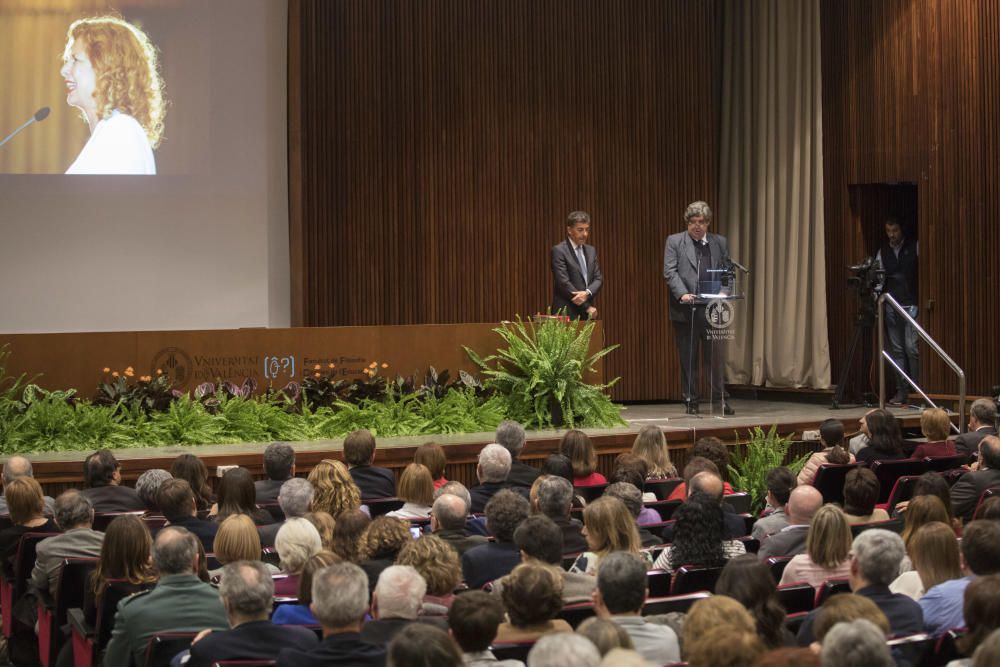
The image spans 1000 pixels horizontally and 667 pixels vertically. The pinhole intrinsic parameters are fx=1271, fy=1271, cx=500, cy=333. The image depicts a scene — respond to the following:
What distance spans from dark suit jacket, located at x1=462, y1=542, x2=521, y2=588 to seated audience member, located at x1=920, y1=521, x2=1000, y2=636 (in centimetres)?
136

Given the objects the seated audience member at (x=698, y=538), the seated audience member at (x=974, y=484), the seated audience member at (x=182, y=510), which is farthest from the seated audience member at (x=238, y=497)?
the seated audience member at (x=974, y=484)

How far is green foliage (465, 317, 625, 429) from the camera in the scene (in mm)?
8492

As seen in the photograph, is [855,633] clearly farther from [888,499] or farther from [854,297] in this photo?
[854,297]

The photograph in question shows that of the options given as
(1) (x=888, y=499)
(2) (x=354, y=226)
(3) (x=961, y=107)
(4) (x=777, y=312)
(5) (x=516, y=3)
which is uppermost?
(5) (x=516, y=3)

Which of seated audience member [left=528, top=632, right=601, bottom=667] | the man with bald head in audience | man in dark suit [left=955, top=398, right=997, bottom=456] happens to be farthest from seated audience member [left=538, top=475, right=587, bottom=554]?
man in dark suit [left=955, top=398, right=997, bottom=456]

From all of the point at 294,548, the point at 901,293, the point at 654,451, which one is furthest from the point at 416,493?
the point at 901,293

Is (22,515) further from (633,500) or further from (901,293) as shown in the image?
(901,293)

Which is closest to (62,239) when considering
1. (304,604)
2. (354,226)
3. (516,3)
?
(354,226)

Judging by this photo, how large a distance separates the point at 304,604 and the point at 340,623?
611 mm

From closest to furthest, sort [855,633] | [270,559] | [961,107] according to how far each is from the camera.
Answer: [855,633], [270,559], [961,107]

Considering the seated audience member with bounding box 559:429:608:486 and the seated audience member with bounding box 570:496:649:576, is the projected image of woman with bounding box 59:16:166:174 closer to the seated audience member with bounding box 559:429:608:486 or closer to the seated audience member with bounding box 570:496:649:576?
the seated audience member with bounding box 559:429:608:486

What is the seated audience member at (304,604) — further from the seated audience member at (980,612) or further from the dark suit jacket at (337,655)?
the seated audience member at (980,612)

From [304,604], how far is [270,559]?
983mm

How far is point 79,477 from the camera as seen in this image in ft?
22.7
